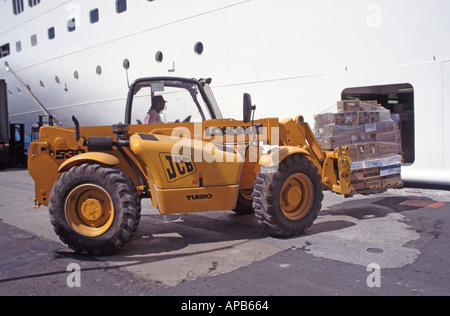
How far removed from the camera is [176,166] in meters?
4.64

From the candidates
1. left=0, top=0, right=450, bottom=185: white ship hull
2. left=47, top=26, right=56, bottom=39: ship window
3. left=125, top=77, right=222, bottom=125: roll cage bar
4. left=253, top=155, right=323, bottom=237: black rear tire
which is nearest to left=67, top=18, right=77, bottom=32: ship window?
left=0, top=0, right=450, bottom=185: white ship hull

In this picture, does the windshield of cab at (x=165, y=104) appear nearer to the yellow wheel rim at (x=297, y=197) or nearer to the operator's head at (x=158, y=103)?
the operator's head at (x=158, y=103)

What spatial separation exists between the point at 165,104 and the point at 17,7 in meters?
19.7

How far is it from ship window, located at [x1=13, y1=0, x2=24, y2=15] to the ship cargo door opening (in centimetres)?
1778

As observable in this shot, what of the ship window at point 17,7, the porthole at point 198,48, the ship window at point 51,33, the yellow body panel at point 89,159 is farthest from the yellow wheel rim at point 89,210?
the ship window at point 17,7

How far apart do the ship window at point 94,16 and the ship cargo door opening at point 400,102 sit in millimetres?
10445

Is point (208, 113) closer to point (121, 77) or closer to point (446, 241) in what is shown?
point (446, 241)

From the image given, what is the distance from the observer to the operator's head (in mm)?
5137

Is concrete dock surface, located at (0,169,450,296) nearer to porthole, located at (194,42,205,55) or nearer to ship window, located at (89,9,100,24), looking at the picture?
porthole, located at (194,42,205,55)

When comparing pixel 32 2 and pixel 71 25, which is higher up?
pixel 32 2

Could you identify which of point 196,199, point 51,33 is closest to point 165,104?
point 196,199

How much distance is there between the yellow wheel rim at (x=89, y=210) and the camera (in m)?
A: 4.48

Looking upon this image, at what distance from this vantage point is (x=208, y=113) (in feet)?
17.9

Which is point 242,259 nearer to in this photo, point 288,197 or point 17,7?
point 288,197
